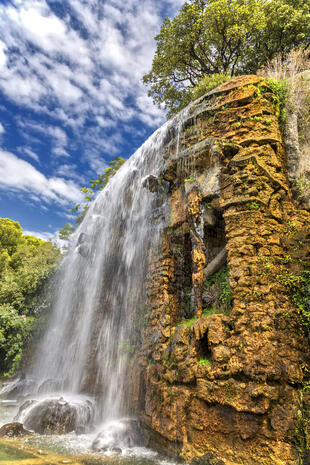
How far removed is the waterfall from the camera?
9086 millimetres

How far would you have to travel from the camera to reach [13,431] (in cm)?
666

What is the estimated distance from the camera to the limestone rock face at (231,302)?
15.5 feet

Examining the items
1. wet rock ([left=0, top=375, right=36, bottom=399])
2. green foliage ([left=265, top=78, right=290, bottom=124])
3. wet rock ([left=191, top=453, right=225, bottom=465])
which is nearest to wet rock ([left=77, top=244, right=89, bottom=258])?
wet rock ([left=0, top=375, right=36, bottom=399])

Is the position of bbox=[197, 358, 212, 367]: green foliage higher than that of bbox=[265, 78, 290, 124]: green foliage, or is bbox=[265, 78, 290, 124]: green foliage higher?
bbox=[265, 78, 290, 124]: green foliage

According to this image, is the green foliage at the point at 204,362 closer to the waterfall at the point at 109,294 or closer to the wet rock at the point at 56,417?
the waterfall at the point at 109,294

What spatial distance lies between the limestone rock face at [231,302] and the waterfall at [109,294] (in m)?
1.26

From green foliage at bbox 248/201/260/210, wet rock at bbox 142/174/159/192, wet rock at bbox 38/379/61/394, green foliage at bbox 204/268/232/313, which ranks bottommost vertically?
wet rock at bbox 38/379/61/394

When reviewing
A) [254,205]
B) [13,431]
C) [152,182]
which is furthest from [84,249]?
[254,205]

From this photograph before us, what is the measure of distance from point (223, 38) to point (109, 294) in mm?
13430

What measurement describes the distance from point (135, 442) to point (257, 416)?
3.15 m

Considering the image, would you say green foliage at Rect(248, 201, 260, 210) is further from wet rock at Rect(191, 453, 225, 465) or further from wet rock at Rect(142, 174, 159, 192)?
wet rock at Rect(191, 453, 225, 465)

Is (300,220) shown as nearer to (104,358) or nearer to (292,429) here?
(292,429)

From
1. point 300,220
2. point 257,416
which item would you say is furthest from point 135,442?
point 300,220

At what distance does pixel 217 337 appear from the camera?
5488 mm
